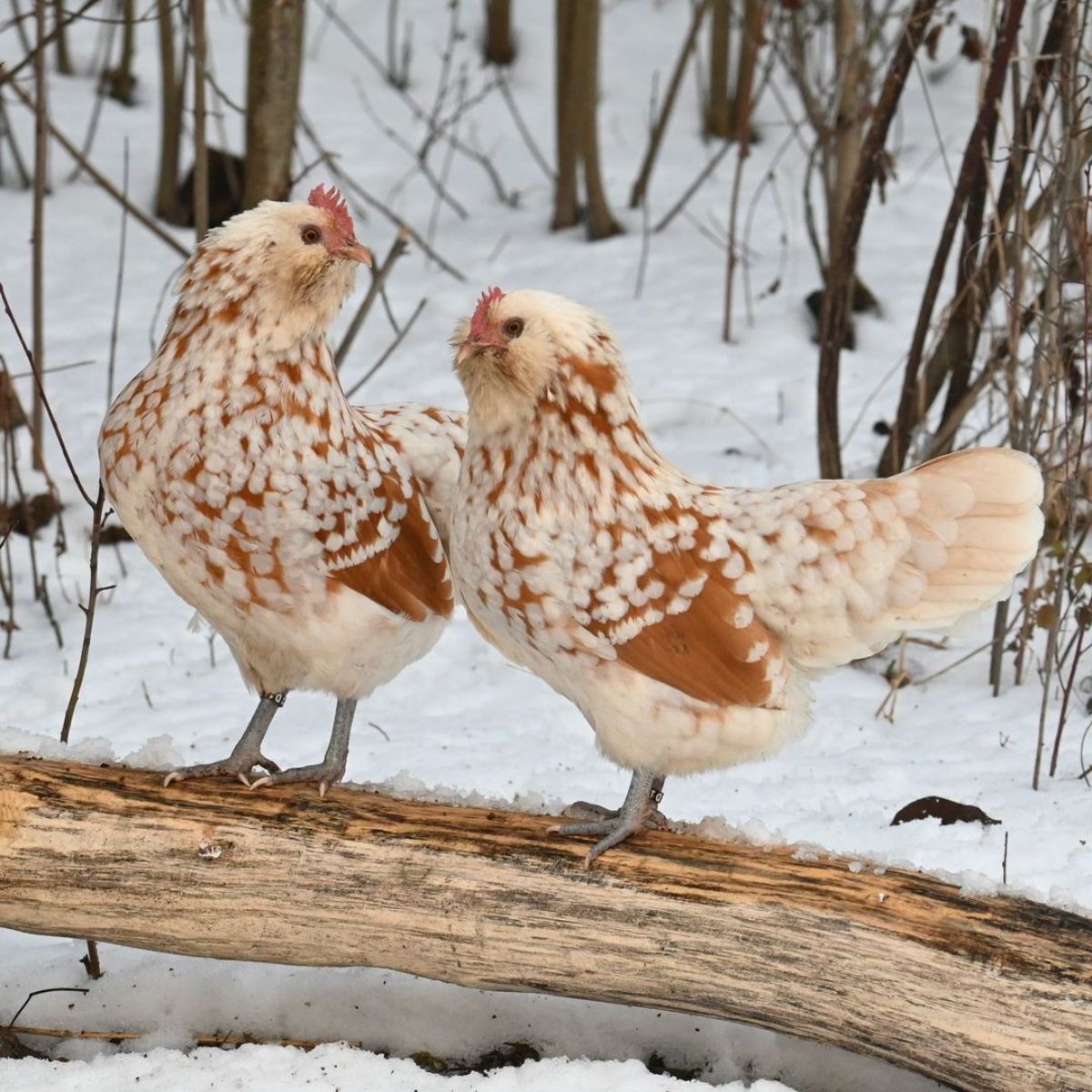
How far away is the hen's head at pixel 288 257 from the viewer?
280 cm

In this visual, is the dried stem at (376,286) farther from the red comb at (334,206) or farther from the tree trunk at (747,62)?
the tree trunk at (747,62)

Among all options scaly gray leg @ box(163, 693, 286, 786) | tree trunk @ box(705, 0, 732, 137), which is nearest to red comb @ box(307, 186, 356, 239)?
scaly gray leg @ box(163, 693, 286, 786)

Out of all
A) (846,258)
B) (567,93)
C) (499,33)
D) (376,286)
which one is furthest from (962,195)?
(499,33)

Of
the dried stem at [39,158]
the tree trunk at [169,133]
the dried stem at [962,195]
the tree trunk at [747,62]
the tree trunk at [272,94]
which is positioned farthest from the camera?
the tree trunk at [169,133]

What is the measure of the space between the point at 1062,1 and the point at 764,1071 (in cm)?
297

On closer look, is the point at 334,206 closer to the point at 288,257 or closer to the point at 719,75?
the point at 288,257

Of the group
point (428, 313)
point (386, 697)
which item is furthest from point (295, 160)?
point (386, 697)

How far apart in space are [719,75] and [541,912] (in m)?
5.68

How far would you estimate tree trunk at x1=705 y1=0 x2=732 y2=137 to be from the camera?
7.27m

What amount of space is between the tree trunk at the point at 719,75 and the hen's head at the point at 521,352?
4970 millimetres

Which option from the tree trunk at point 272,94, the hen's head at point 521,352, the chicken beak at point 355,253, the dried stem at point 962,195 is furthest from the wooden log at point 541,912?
the tree trunk at point 272,94

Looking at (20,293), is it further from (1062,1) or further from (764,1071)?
(764,1071)

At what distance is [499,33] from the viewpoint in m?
8.08

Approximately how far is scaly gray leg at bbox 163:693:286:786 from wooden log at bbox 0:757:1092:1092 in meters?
0.14
